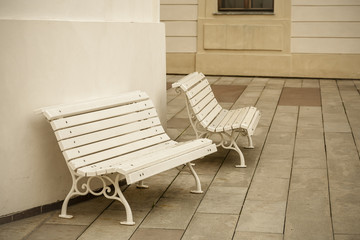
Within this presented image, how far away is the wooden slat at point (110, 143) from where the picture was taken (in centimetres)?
518

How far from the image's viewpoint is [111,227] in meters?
5.01

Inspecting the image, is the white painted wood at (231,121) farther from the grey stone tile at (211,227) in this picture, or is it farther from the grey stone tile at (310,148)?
the grey stone tile at (211,227)

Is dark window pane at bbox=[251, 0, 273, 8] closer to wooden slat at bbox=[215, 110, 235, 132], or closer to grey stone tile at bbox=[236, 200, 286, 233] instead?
wooden slat at bbox=[215, 110, 235, 132]

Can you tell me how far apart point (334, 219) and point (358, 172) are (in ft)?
5.14

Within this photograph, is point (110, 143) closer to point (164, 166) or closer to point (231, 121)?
point (164, 166)

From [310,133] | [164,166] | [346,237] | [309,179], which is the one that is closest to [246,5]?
[310,133]

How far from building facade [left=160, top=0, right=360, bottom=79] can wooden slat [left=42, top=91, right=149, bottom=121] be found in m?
8.90

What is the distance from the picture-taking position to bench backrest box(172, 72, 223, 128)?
22.6 ft

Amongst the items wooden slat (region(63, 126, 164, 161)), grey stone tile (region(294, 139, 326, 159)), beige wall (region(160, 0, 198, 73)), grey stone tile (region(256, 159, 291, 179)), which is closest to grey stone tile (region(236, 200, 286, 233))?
grey stone tile (region(256, 159, 291, 179))

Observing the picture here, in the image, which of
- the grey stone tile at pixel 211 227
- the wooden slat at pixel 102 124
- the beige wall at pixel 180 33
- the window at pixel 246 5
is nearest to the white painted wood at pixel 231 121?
the wooden slat at pixel 102 124

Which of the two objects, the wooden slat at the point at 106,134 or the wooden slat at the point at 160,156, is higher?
the wooden slat at the point at 106,134

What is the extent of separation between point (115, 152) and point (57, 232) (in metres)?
0.92

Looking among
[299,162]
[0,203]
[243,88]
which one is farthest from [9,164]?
[243,88]

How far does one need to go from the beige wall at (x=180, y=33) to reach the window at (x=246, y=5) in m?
0.64
